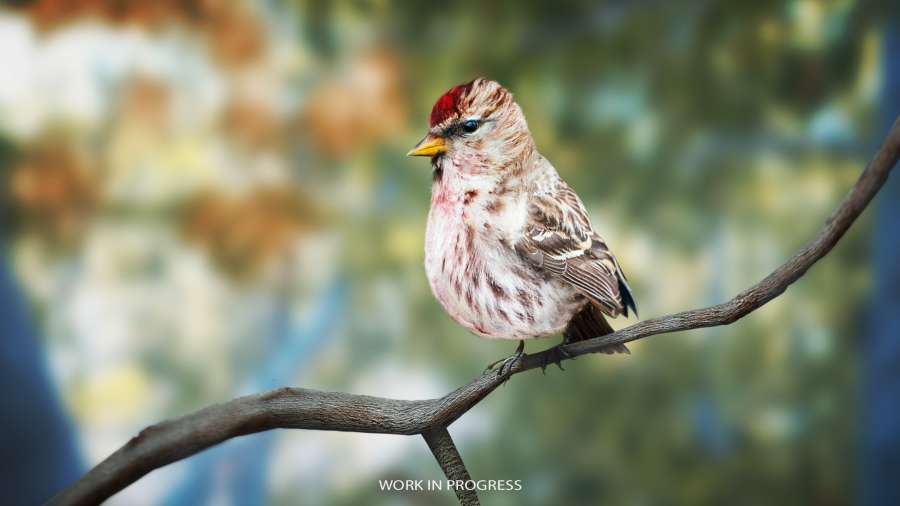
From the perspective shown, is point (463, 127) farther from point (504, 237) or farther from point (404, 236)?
point (404, 236)

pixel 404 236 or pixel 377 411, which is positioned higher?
pixel 404 236

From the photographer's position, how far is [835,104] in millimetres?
2871

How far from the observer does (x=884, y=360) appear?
114 inches

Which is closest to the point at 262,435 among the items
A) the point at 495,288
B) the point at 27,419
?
the point at 27,419

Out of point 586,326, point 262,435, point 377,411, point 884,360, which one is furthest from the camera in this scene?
point 884,360

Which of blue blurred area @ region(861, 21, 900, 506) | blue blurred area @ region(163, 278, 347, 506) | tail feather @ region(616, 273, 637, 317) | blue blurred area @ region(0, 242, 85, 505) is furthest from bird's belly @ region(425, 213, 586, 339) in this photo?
blue blurred area @ region(861, 21, 900, 506)

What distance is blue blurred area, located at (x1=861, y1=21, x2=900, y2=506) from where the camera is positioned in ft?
9.47

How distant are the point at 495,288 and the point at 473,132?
0.33m

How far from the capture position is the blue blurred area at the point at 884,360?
2.89 m

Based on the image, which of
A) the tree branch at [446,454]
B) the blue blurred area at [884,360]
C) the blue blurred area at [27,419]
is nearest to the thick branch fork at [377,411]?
the tree branch at [446,454]

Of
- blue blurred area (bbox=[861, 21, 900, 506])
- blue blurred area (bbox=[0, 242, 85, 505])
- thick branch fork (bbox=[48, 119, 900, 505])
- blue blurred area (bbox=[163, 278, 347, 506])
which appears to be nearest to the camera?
thick branch fork (bbox=[48, 119, 900, 505])

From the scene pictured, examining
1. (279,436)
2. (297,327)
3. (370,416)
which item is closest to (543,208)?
(370,416)

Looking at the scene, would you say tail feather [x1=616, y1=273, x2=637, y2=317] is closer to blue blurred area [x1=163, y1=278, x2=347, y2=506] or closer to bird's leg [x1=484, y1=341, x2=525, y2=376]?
bird's leg [x1=484, y1=341, x2=525, y2=376]

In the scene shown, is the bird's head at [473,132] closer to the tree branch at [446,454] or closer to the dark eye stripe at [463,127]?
the dark eye stripe at [463,127]
